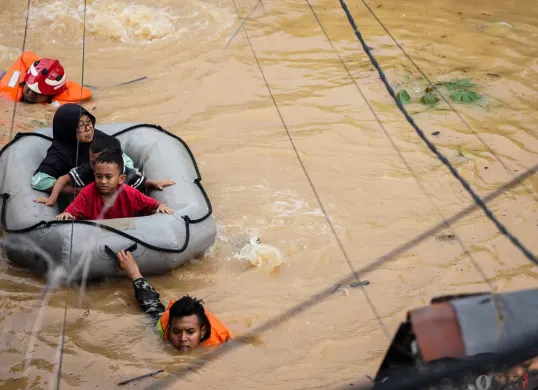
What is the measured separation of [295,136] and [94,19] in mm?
3974

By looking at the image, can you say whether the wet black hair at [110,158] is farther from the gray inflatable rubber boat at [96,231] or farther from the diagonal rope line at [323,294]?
the diagonal rope line at [323,294]

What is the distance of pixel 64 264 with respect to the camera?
5023 mm

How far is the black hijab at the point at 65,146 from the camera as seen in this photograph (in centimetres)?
568

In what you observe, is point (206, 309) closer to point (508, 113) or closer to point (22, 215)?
point (22, 215)

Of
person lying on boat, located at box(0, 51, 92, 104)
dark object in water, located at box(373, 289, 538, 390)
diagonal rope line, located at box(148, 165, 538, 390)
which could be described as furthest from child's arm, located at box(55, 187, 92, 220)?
dark object in water, located at box(373, 289, 538, 390)

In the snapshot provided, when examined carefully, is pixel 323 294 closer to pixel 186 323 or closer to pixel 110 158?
pixel 186 323

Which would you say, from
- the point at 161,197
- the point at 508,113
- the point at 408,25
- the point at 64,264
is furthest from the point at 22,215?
the point at 408,25

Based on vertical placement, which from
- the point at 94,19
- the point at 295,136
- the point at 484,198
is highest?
the point at 484,198

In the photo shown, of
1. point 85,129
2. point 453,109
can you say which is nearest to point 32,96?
point 85,129

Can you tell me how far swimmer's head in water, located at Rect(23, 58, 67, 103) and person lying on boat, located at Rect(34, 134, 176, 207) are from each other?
213 cm

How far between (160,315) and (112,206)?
37.9 inches

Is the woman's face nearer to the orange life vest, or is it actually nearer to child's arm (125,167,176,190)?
child's arm (125,167,176,190)

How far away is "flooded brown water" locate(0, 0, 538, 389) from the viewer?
15.1ft

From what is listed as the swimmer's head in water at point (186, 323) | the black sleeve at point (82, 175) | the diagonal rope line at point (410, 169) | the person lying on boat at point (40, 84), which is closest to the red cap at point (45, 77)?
the person lying on boat at point (40, 84)
